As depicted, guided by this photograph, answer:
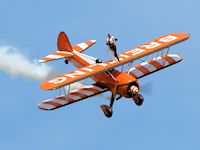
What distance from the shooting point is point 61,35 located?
45750mm

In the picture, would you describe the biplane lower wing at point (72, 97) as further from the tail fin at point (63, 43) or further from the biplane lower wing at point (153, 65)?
the tail fin at point (63, 43)

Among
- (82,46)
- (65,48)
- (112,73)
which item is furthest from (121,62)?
(82,46)

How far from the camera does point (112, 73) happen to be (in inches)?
1558

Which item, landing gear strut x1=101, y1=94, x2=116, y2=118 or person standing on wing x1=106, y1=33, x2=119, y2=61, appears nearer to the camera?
person standing on wing x1=106, y1=33, x2=119, y2=61

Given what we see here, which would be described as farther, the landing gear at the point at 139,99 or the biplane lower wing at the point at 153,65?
the biplane lower wing at the point at 153,65

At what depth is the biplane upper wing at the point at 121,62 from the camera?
37.4 meters

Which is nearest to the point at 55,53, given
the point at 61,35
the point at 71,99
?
the point at 61,35

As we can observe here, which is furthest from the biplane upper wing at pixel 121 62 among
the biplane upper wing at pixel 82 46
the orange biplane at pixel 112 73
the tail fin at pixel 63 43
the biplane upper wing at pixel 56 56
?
the tail fin at pixel 63 43

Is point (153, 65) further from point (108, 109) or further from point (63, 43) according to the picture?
point (63, 43)

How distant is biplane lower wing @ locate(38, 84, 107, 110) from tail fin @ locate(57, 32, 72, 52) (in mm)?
4937

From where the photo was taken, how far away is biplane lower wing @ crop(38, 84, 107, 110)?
39.8m

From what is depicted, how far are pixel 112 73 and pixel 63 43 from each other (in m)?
6.67

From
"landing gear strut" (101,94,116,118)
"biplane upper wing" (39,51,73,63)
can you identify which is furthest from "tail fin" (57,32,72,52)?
"landing gear strut" (101,94,116,118)

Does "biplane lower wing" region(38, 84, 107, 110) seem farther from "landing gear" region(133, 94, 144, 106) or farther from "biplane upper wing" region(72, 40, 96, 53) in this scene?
"biplane upper wing" region(72, 40, 96, 53)
